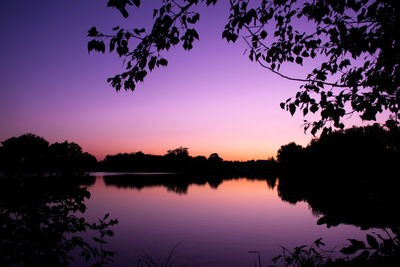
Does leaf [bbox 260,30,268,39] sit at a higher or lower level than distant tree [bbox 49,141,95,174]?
higher

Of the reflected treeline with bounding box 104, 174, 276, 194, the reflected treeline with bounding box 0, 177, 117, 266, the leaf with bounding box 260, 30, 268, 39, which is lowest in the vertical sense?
the reflected treeline with bounding box 104, 174, 276, 194

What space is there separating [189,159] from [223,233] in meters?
148

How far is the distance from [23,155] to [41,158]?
26cm

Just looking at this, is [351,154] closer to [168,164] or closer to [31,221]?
[31,221]

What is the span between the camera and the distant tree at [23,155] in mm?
3857

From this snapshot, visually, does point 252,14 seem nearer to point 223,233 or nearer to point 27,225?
point 27,225

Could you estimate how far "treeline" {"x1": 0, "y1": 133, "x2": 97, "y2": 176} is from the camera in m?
3.95

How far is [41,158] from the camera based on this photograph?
4266 millimetres

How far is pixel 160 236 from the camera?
15227mm

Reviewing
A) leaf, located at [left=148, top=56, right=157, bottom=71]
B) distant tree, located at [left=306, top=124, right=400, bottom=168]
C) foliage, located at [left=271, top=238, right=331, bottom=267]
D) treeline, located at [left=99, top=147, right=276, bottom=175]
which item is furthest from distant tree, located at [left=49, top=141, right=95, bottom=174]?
treeline, located at [left=99, top=147, right=276, bottom=175]

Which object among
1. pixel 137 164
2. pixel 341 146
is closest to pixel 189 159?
pixel 137 164

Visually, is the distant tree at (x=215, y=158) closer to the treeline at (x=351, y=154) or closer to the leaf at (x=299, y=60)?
the treeline at (x=351, y=154)

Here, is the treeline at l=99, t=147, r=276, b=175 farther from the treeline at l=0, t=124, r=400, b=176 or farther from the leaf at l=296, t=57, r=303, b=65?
the leaf at l=296, t=57, r=303, b=65

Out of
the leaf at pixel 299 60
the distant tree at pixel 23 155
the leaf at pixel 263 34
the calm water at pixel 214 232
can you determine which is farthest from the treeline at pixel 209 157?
the calm water at pixel 214 232
